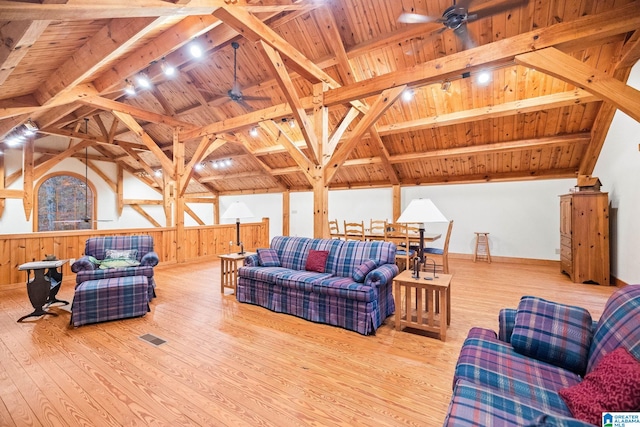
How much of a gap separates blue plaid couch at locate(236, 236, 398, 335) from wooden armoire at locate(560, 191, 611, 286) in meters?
3.87

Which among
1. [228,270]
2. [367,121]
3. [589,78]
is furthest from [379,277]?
[589,78]

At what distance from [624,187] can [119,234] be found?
8.96 m

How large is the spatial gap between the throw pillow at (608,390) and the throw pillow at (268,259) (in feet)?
11.0

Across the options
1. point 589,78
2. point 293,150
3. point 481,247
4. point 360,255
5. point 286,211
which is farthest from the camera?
point 286,211

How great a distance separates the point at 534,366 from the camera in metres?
Result: 1.55

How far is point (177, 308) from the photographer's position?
12.4ft

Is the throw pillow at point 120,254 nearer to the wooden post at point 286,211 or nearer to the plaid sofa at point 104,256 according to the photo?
the plaid sofa at point 104,256

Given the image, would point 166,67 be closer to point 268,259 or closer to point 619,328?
point 268,259

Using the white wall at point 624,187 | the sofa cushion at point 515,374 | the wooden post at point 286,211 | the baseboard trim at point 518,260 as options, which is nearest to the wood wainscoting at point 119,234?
the wooden post at point 286,211

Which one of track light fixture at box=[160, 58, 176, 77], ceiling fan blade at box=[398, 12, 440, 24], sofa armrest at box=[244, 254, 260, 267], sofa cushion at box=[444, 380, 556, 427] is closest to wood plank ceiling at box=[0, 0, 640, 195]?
track light fixture at box=[160, 58, 176, 77]

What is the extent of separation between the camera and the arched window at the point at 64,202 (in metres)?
8.71

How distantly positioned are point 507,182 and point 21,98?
30.8 ft

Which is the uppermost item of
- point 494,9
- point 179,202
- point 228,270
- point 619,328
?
point 494,9

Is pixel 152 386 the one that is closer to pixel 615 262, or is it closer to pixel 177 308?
pixel 177 308
